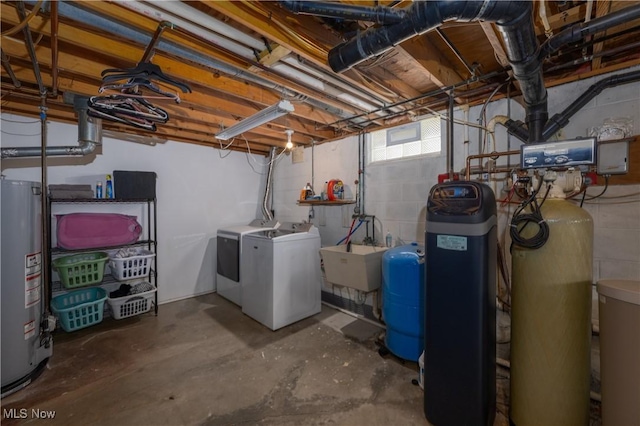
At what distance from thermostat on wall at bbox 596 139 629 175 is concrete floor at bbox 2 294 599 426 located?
1.61 metres

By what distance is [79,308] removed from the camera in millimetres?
2730

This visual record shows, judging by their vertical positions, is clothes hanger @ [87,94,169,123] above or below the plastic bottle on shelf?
above

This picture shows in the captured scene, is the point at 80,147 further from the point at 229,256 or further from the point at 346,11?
the point at 346,11

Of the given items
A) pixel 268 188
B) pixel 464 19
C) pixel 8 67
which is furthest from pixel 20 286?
pixel 464 19

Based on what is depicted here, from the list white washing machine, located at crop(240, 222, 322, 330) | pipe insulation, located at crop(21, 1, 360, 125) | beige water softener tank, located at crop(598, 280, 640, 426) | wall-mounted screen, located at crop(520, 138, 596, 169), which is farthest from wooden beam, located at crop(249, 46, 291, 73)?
beige water softener tank, located at crop(598, 280, 640, 426)

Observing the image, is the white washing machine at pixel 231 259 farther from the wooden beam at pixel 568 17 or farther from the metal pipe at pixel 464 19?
the wooden beam at pixel 568 17

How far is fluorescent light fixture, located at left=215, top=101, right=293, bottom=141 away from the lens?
2.11 m

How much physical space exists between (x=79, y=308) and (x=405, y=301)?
3223 mm

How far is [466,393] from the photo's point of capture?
1.50m

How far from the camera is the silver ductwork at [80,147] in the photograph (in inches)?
100

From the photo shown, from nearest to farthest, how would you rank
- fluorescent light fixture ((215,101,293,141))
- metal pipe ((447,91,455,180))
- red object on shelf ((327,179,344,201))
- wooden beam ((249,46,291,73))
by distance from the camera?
wooden beam ((249,46,291,73)) → fluorescent light fixture ((215,101,293,141)) → metal pipe ((447,91,455,180)) → red object on shelf ((327,179,344,201))

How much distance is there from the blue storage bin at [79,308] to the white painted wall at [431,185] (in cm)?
253

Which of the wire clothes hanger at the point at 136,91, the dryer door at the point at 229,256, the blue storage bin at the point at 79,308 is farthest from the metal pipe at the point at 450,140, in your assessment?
the blue storage bin at the point at 79,308

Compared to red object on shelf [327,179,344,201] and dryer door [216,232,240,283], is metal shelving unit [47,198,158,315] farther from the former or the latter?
red object on shelf [327,179,344,201]
